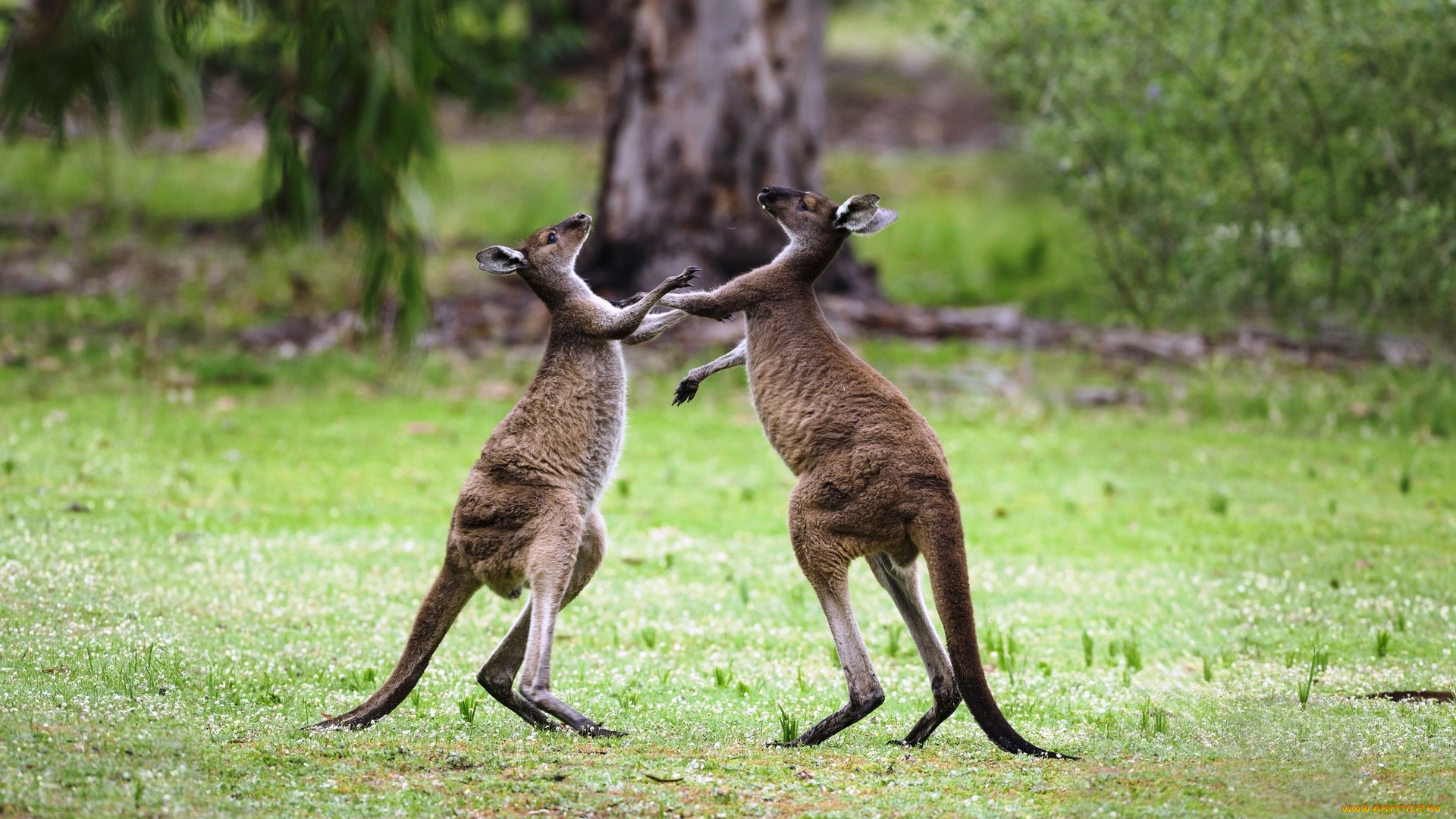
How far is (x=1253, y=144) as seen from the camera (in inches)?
580

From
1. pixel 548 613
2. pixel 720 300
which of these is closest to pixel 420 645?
pixel 548 613

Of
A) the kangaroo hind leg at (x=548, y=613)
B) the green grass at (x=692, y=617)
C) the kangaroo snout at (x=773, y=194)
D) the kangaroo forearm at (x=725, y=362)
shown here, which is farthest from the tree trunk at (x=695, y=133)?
the kangaroo hind leg at (x=548, y=613)

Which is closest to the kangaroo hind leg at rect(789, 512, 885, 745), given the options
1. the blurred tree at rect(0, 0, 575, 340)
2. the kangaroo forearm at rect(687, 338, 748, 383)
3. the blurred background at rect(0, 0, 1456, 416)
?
the kangaroo forearm at rect(687, 338, 748, 383)

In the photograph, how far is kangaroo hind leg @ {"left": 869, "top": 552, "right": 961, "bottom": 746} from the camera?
5.76 meters

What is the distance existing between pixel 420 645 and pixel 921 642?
1.95m

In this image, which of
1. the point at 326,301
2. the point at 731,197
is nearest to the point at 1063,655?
the point at 731,197

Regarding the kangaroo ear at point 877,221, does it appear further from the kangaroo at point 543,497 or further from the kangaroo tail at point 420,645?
the kangaroo tail at point 420,645

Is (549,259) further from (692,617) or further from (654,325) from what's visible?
(692,617)

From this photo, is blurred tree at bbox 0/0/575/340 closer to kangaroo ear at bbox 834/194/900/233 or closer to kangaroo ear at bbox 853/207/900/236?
kangaroo ear at bbox 834/194/900/233

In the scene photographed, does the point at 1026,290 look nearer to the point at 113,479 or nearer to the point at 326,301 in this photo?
the point at 326,301

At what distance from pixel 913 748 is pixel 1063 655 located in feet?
7.02

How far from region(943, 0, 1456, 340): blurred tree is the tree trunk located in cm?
213

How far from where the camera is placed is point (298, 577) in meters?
8.51

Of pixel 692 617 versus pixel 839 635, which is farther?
pixel 692 617
